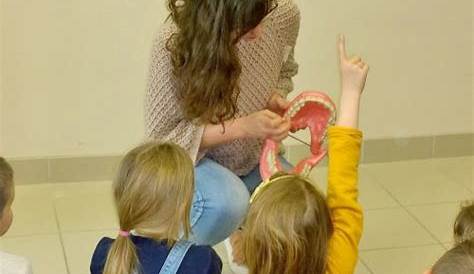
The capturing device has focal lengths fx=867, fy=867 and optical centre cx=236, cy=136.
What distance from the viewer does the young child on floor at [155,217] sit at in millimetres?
1442

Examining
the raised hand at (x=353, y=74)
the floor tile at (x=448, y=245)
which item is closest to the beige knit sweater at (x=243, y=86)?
the raised hand at (x=353, y=74)

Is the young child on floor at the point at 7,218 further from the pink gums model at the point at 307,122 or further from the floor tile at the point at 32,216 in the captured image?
the floor tile at the point at 32,216

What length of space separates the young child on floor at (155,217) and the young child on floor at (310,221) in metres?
0.11

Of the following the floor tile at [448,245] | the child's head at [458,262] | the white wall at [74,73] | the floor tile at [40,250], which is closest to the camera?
the child's head at [458,262]

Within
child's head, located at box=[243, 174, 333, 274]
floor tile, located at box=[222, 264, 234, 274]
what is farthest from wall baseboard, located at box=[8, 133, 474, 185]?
child's head, located at box=[243, 174, 333, 274]

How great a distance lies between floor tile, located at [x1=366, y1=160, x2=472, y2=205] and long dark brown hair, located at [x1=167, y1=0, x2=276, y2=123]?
111cm

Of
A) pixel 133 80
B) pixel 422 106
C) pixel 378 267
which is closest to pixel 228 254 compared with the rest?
pixel 378 267

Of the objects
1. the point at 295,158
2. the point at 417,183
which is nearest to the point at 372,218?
the point at 417,183

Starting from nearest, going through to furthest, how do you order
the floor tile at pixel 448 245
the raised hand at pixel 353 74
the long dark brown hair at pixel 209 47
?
the raised hand at pixel 353 74 < the long dark brown hair at pixel 209 47 < the floor tile at pixel 448 245

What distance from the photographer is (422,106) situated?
3.05 m

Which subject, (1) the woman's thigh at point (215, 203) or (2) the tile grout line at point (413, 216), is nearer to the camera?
(1) the woman's thigh at point (215, 203)

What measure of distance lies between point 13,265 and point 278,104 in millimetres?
755

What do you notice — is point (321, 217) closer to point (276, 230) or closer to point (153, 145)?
point (276, 230)

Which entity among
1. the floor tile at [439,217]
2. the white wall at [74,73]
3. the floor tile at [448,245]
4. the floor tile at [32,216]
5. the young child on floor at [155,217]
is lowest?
the floor tile at [32,216]
